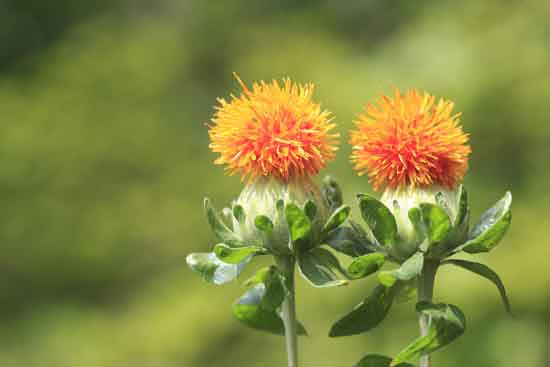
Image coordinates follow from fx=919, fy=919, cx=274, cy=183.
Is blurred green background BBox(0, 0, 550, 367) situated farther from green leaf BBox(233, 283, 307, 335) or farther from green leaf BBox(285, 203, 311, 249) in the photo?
green leaf BBox(285, 203, 311, 249)

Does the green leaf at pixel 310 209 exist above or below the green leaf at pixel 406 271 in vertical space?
above

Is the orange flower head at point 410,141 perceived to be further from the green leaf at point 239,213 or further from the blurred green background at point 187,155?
the blurred green background at point 187,155

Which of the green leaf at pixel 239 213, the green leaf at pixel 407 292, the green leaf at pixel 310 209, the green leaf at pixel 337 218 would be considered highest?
the green leaf at pixel 239 213

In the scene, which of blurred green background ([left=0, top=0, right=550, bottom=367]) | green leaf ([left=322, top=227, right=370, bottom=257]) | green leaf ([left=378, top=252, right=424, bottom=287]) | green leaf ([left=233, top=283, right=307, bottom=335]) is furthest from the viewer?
blurred green background ([left=0, top=0, right=550, bottom=367])

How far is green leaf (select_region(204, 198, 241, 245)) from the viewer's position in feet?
5.69

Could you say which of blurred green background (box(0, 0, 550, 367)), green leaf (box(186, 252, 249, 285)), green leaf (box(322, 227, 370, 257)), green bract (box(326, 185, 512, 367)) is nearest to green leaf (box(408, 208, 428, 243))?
green bract (box(326, 185, 512, 367))

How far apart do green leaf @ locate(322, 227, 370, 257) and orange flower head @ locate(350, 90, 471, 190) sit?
0.12m

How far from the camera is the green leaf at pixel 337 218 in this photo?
1629 millimetres

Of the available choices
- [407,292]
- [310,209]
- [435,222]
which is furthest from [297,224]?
[407,292]

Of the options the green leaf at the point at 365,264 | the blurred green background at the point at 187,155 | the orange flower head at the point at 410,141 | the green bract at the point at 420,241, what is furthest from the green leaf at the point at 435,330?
the blurred green background at the point at 187,155

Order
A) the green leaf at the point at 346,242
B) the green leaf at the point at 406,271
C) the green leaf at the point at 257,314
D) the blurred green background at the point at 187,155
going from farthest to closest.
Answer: the blurred green background at the point at 187,155 < the green leaf at the point at 257,314 < the green leaf at the point at 346,242 < the green leaf at the point at 406,271

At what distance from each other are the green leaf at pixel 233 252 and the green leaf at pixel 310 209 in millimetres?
115

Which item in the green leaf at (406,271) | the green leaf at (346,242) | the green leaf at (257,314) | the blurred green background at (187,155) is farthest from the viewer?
the blurred green background at (187,155)

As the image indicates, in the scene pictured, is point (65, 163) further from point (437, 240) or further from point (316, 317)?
point (437, 240)
